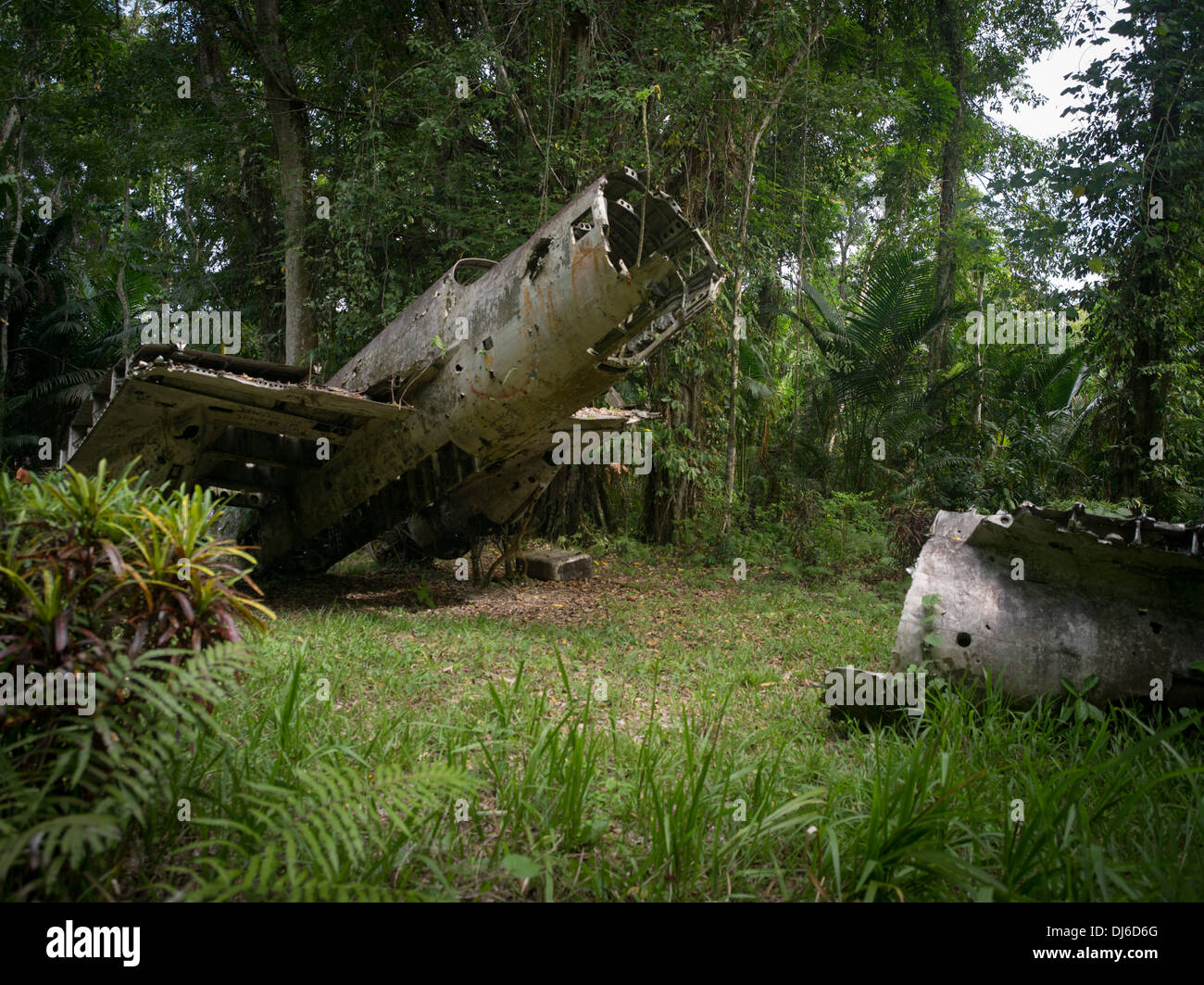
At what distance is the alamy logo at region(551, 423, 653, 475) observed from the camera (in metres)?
8.59

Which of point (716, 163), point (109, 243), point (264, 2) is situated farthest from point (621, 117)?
point (109, 243)

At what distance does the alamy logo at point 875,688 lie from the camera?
4.07 metres

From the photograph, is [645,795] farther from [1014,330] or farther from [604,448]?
[1014,330]

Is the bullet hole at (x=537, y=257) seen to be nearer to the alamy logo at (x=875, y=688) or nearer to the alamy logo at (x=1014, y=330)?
the alamy logo at (x=875, y=688)

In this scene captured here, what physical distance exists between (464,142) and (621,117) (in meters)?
2.49

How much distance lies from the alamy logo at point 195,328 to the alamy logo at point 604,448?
623 centimetres

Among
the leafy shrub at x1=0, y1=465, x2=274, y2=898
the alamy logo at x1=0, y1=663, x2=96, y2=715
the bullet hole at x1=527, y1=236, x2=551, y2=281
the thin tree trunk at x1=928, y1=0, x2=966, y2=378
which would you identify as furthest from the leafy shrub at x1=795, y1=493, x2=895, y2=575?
the alamy logo at x1=0, y1=663, x2=96, y2=715

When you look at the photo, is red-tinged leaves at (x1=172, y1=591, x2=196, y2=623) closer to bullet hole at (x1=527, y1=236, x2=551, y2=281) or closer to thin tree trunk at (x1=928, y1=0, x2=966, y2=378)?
bullet hole at (x1=527, y1=236, x2=551, y2=281)

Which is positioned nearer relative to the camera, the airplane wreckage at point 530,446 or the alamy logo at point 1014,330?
the airplane wreckage at point 530,446

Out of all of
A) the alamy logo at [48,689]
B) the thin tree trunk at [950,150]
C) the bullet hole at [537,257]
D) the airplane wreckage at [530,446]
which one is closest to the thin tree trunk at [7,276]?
the airplane wreckage at [530,446]

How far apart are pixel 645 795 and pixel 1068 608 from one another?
2.83m

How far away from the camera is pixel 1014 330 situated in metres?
12.1
